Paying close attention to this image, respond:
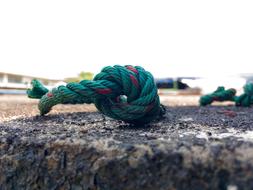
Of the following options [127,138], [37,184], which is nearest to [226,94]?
[127,138]

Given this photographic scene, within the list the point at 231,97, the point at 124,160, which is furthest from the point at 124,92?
the point at 231,97

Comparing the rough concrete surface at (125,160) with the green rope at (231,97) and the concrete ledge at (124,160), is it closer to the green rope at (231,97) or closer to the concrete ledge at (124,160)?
the concrete ledge at (124,160)

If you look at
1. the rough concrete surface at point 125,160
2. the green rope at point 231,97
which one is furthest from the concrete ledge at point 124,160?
the green rope at point 231,97

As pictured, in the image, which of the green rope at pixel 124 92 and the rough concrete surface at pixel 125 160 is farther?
the green rope at pixel 124 92

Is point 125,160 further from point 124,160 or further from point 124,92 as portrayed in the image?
point 124,92

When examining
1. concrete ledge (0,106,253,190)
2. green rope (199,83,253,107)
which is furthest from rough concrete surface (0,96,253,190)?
green rope (199,83,253,107)

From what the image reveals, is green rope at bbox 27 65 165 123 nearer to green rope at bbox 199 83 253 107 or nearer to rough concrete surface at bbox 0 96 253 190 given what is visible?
rough concrete surface at bbox 0 96 253 190
